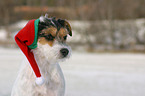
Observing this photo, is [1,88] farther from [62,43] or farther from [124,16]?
[124,16]

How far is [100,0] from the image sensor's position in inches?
666

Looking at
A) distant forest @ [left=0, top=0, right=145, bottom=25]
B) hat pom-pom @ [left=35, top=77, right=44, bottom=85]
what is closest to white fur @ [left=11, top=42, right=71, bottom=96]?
hat pom-pom @ [left=35, top=77, right=44, bottom=85]

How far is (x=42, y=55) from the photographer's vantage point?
2414mm

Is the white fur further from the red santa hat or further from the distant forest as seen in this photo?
the distant forest

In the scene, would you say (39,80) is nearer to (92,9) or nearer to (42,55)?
(42,55)

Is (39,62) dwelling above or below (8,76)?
above

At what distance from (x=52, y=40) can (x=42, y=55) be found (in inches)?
10.4

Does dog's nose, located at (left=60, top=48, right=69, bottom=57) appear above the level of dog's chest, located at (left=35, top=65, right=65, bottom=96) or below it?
above

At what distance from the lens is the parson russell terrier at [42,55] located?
230cm

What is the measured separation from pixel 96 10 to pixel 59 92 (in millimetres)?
15156

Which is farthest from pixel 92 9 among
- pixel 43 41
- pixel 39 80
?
pixel 39 80

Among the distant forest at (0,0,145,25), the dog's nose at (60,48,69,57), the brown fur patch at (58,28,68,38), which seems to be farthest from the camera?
the distant forest at (0,0,145,25)

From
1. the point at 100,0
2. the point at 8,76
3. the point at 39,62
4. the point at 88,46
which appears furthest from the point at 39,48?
the point at 100,0

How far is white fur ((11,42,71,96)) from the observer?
7.93 feet
